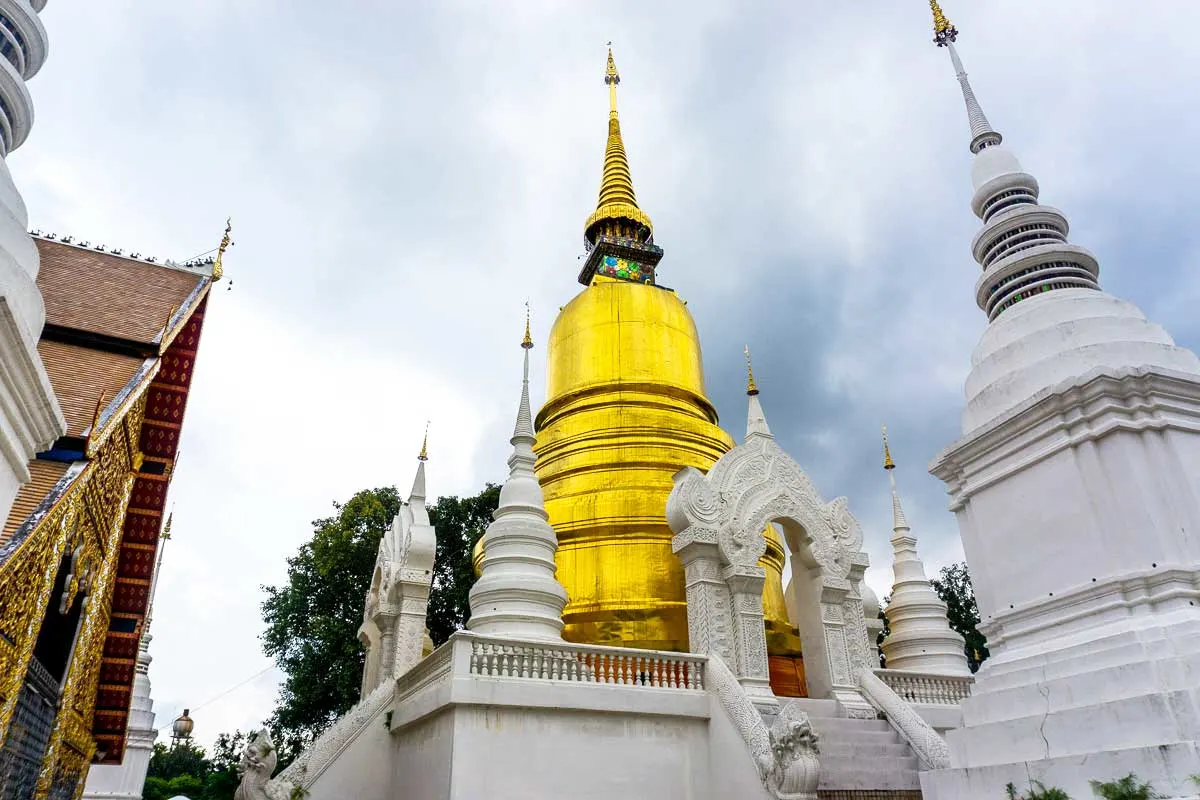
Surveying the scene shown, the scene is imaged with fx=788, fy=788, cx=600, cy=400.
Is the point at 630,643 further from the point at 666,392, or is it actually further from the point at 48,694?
the point at 48,694

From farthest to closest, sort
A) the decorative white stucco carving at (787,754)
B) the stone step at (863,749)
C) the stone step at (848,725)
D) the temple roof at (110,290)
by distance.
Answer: the stone step at (848,725) < the stone step at (863,749) < the decorative white stucco carving at (787,754) < the temple roof at (110,290)

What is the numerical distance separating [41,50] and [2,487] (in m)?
4.19

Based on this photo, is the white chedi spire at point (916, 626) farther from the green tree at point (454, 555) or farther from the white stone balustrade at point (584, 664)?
the green tree at point (454, 555)

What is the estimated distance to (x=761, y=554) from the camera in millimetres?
11141

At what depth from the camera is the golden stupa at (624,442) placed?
12391 millimetres

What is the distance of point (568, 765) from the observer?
8.55m

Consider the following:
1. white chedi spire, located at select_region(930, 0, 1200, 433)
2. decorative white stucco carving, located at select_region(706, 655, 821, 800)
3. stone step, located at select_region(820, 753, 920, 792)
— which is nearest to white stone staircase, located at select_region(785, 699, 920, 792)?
stone step, located at select_region(820, 753, 920, 792)

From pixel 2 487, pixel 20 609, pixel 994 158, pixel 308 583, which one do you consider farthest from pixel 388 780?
pixel 308 583

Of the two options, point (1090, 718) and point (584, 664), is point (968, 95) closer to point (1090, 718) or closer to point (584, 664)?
point (1090, 718)

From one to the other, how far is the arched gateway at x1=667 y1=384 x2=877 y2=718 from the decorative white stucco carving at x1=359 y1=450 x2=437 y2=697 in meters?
4.14

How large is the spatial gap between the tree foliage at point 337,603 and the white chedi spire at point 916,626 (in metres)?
10.5

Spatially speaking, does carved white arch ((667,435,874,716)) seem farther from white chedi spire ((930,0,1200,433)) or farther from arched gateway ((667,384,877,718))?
white chedi spire ((930,0,1200,433))

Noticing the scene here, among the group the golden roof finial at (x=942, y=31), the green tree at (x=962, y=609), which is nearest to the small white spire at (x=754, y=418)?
the golden roof finial at (x=942, y=31)

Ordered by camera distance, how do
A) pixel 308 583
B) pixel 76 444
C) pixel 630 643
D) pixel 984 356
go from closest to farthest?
pixel 76 444
pixel 984 356
pixel 630 643
pixel 308 583
